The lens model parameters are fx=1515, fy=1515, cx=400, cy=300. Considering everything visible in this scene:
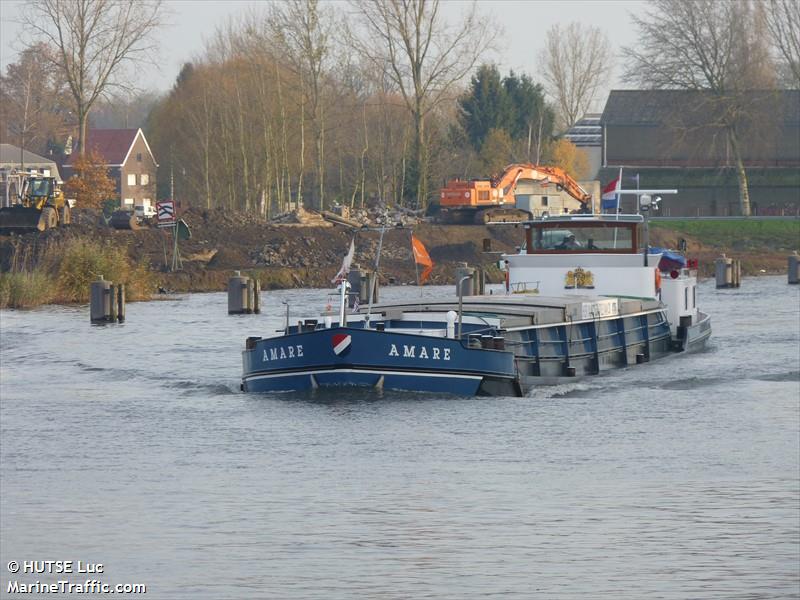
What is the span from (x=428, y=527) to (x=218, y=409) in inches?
433

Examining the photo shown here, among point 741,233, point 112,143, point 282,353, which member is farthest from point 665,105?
point 282,353

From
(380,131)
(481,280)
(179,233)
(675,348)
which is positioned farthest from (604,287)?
(380,131)

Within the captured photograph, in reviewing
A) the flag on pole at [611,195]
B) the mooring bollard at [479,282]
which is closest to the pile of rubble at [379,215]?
the mooring bollard at [479,282]

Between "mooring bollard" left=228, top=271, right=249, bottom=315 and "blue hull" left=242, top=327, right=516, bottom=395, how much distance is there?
22.4 meters

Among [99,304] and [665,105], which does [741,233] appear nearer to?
[665,105]

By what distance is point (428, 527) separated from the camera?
1647 centimetres

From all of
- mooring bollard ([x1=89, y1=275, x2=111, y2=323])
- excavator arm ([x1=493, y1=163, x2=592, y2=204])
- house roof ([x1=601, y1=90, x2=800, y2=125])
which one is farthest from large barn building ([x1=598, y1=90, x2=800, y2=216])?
mooring bollard ([x1=89, y1=275, x2=111, y2=323])

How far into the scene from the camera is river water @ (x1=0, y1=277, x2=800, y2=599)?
14.4 m

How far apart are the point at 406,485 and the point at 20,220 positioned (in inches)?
1978

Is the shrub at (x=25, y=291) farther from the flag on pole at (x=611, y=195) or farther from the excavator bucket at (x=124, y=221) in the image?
the excavator bucket at (x=124, y=221)

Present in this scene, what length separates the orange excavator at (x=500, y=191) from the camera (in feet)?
247

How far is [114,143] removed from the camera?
5113 inches

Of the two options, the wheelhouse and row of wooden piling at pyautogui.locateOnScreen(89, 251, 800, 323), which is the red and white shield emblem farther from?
→ row of wooden piling at pyautogui.locateOnScreen(89, 251, 800, 323)

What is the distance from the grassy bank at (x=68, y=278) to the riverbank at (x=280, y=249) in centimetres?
5
